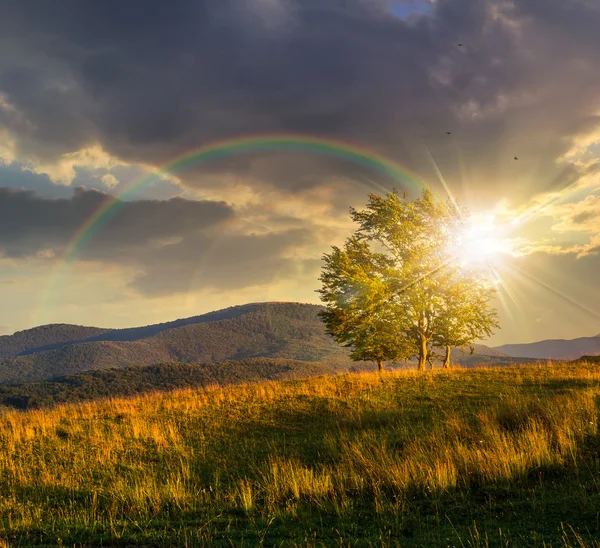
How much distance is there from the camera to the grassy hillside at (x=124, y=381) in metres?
134

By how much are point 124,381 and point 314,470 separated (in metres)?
155

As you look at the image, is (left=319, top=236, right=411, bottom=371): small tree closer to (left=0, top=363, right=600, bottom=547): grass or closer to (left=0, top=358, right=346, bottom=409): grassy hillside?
(left=0, top=363, right=600, bottom=547): grass

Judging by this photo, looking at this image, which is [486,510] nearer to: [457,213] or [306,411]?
[306,411]

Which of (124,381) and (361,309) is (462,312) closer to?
(361,309)

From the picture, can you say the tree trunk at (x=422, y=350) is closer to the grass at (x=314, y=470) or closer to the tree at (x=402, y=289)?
the tree at (x=402, y=289)

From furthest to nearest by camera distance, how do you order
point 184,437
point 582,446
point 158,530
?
point 184,437
point 582,446
point 158,530

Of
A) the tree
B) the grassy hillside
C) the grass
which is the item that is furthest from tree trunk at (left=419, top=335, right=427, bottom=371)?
the grassy hillside

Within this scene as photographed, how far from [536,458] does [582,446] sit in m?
2.09

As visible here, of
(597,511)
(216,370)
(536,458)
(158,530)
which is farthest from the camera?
(216,370)

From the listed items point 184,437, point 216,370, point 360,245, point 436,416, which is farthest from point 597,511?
point 216,370

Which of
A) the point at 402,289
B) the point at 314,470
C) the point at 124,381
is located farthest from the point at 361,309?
the point at 124,381

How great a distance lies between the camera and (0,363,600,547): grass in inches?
346

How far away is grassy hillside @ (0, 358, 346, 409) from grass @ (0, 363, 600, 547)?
308ft

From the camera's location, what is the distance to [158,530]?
9.25 metres
